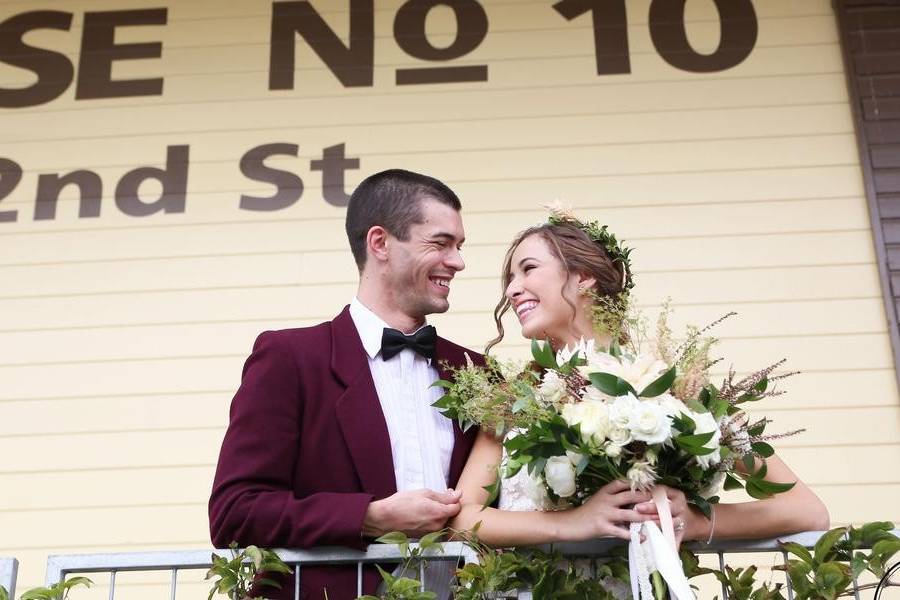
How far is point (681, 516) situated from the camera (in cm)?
238

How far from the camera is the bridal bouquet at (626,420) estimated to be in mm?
2244

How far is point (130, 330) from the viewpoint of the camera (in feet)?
15.8

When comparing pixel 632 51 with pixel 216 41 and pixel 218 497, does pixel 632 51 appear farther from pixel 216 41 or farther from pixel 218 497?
pixel 218 497

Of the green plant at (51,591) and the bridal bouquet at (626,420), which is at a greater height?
the bridal bouquet at (626,420)

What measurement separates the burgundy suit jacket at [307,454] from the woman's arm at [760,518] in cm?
64

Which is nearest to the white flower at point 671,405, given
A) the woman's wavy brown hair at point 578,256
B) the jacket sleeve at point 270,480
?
the jacket sleeve at point 270,480

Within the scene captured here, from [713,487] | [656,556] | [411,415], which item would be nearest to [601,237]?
[411,415]

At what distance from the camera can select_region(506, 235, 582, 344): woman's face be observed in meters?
3.05

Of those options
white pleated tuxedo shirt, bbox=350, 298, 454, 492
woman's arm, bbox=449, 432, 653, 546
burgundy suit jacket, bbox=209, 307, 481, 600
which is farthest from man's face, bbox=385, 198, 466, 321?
woman's arm, bbox=449, 432, 653, 546

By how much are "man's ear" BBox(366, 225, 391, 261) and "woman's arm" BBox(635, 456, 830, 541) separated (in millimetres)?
1247

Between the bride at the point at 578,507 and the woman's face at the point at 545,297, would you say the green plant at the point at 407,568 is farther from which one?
the woman's face at the point at 545,297

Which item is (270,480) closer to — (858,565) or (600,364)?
(600,364)

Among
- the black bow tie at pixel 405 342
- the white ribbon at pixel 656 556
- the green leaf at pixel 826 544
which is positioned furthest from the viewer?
the black bow tie at pixel 405 342

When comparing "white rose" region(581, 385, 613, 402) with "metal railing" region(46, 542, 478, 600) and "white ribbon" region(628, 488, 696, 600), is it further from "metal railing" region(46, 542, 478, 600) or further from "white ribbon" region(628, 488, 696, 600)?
"metal railing" region(46, 542, 478, 600)
